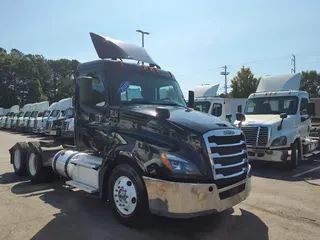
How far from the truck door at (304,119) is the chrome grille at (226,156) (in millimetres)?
6722

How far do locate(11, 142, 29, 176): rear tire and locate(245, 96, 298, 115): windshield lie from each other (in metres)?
7.76

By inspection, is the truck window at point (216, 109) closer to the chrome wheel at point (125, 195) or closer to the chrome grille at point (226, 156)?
the chrome grille at point (226, 156)

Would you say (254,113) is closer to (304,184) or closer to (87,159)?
(304,184)

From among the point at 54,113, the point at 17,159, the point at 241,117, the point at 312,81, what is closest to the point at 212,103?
the point at 241,117

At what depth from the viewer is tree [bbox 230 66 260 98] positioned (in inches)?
1836

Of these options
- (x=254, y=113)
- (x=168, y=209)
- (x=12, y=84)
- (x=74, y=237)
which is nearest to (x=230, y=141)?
(x=168, y=209)

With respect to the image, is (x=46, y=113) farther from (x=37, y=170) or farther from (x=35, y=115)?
(x=37, y=170)

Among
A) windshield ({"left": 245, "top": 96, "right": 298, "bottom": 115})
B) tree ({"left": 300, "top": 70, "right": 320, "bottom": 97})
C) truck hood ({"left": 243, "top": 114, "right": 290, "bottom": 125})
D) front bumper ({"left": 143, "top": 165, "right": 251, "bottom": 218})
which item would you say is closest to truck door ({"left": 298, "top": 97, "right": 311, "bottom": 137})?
windshield ({"left": 245, "top": 96, "right": 298, "bottom": 115})

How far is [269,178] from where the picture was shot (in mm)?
8734

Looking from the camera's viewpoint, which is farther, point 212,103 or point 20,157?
point 212,103

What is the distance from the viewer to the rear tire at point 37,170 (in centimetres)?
766

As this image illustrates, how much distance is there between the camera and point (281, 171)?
976 centimetres

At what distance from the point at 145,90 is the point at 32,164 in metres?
4.16

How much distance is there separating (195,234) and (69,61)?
8948 cm
